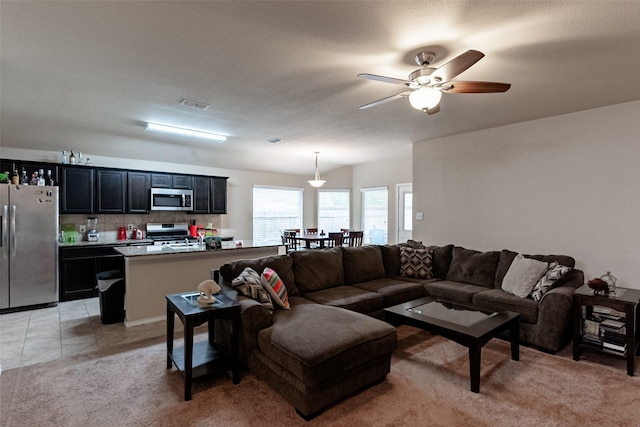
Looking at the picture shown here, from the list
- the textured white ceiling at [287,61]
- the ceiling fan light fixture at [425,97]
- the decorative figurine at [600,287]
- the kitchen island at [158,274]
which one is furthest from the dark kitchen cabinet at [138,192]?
the decorative figurine at [600,287]

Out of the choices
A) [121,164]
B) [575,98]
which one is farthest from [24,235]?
[575,98]

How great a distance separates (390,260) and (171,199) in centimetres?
409

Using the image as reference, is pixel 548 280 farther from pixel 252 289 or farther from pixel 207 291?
pixel 207 291

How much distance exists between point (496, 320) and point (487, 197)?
2.61m

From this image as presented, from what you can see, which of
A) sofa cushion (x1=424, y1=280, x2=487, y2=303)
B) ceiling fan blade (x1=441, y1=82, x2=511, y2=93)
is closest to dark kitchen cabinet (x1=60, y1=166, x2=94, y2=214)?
sofa cushion (x1=424, y1=280, x2=487, y2=303)

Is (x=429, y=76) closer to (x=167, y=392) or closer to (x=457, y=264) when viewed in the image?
(x=457, y=264)

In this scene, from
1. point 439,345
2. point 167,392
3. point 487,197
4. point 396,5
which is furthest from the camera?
point 487,197

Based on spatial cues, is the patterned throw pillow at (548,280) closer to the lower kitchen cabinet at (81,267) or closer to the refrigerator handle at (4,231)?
the lower kitchen cabinet at (81,267)

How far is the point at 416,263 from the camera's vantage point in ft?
14.4

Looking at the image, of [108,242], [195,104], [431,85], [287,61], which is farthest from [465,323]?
[108,242]

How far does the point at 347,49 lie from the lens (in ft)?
8.04

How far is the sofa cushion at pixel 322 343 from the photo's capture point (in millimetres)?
2037

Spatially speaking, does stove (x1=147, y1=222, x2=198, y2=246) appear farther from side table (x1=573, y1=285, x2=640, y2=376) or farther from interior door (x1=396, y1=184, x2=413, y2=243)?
side table (x1=573, y1=285, x2=640, y2=376)

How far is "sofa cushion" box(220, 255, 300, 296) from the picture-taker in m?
3.11
